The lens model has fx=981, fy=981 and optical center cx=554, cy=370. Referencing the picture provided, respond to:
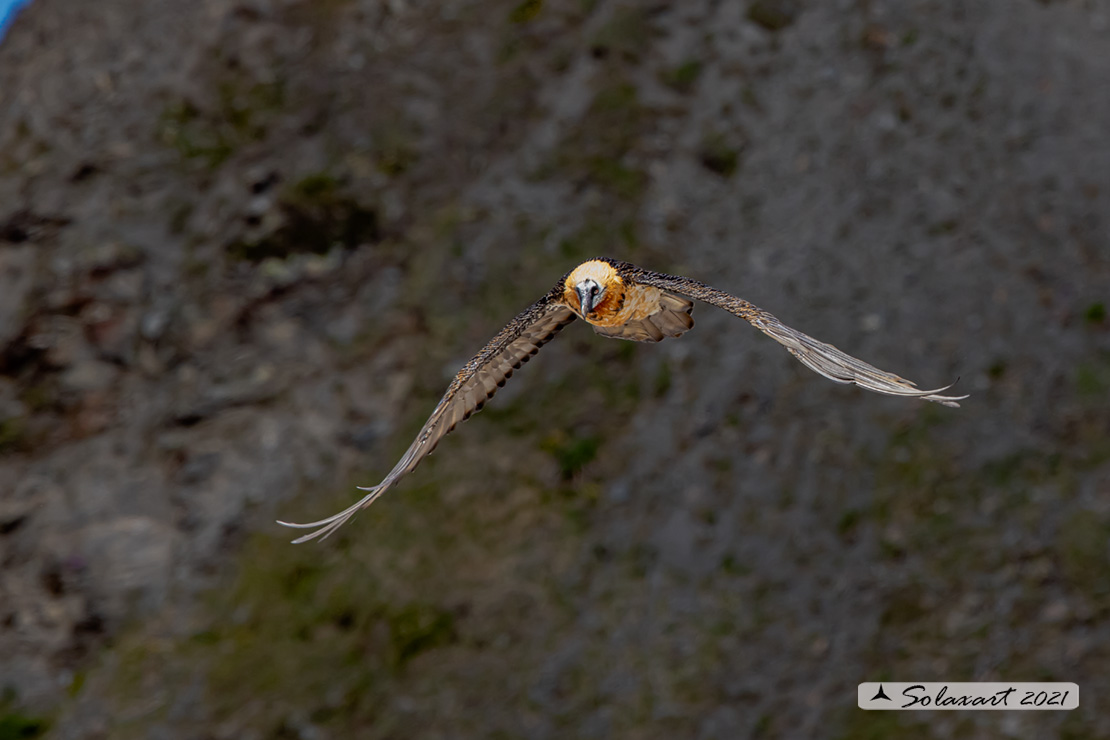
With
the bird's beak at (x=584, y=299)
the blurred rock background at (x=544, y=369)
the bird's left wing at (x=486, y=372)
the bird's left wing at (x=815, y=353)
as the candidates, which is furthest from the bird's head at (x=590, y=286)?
the blurred rock background at (x=544, y=369)

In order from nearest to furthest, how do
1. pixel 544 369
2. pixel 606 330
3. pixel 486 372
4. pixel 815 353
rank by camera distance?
1. pixel 815 353
2. pixel 606 330
3. pixel 486 372
4. pixel 544 369

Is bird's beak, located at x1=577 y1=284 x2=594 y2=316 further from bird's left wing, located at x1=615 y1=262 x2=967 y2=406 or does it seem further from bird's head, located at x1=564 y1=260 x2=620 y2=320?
bird's left wing, located at x1=615 y1=262 x2=967 y2=406

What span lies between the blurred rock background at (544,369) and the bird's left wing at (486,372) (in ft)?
27.5

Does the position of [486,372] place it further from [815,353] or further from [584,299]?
[815,353]

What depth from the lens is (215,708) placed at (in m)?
14.7

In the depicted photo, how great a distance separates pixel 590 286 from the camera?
669 cm

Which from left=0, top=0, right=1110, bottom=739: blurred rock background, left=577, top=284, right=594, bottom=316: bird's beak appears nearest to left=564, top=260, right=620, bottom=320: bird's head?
left=577, top=284, right=594, bottom=316: bird's beak

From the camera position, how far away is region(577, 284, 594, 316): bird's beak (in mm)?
6641

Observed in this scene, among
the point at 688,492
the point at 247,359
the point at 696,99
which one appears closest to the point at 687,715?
the point at 688,492

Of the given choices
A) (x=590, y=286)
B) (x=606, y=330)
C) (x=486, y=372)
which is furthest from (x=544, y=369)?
(x=590, y=286)

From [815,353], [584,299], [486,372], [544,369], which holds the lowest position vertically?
[544,369]

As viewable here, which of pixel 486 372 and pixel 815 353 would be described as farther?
pixel 486 372

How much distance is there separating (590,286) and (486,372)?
1.83 meters

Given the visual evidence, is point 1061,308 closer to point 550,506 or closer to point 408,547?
point 550,506
